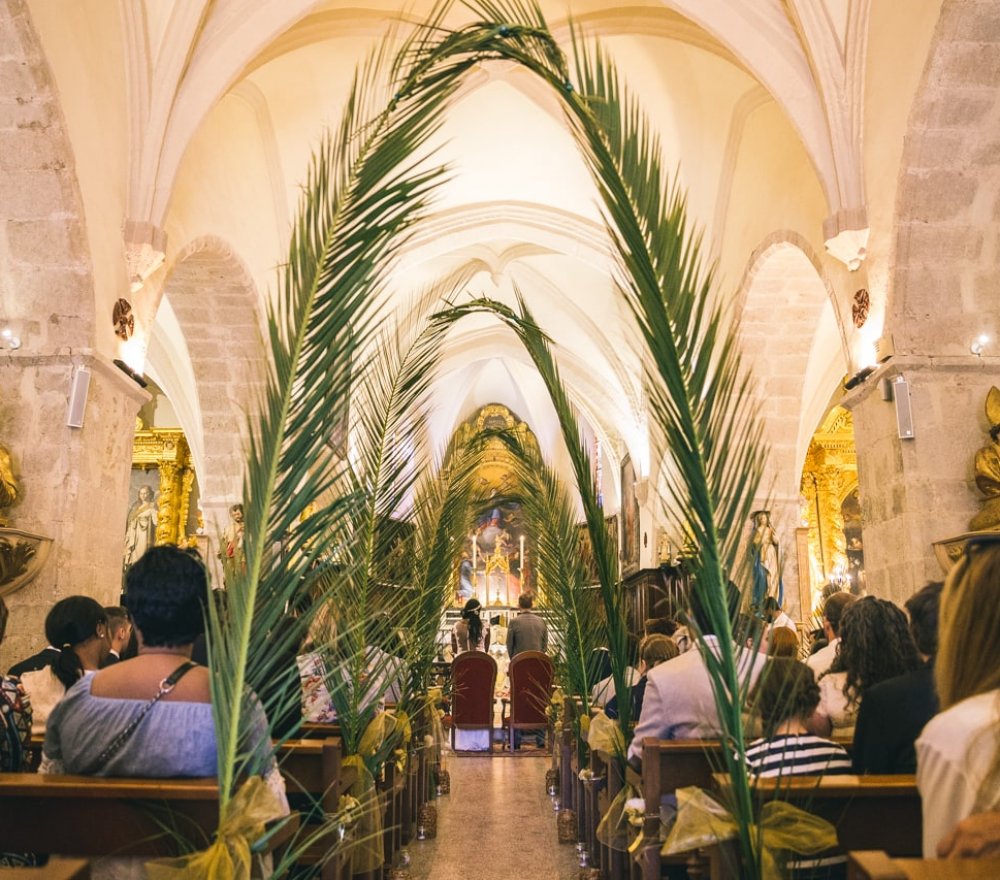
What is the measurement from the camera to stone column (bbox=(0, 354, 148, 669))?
6195mm

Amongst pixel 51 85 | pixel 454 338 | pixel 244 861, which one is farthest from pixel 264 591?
pixel 454 338

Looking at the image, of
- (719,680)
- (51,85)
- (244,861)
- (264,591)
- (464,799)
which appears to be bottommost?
(464,799)

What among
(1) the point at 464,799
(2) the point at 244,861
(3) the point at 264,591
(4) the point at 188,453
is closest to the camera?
(2) the point at 244,861

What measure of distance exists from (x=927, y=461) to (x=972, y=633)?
16.2 feet

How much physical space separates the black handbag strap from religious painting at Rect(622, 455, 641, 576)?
501 inches

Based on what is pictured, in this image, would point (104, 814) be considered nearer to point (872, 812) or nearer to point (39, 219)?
point (872, 812)

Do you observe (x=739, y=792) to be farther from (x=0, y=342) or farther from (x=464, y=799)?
(x=0, y=342)

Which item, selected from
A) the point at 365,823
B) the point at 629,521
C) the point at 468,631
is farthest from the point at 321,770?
the point at 629,521

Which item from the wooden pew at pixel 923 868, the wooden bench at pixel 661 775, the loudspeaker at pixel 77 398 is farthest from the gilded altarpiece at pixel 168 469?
the wooden pew at pixel 923 868

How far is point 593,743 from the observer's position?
391cm

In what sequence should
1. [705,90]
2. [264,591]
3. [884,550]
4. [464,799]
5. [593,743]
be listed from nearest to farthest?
[264,591]
[593,743]
[884,550]
[464,799]
[705,90]

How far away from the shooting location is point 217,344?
1012 cm

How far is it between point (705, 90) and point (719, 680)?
805cm

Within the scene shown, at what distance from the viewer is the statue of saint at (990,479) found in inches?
235
